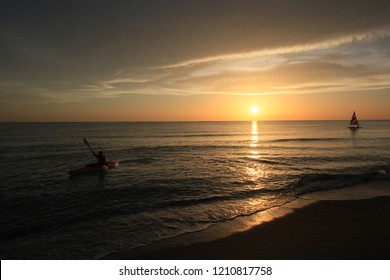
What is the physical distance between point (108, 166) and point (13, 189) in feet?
27.4

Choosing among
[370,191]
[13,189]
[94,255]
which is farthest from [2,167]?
[370,191]

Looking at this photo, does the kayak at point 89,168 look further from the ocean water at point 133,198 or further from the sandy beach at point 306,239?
the sandy beach at point 306,239

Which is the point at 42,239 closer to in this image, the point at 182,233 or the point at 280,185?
the point at 182,233

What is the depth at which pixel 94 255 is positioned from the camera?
8820mm

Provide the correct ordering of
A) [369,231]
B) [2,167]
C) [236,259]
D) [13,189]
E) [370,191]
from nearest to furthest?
[236,259] < [369,231] < [370,191] < [13,189] < [2,167]

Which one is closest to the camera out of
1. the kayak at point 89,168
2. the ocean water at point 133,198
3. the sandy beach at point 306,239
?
the sandy beach at point 306,239

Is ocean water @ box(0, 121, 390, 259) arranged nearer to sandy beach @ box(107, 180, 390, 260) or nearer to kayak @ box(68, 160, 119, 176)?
kayak @ box(68, 160, 119, 176)

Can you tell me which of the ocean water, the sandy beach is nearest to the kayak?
the ocean water

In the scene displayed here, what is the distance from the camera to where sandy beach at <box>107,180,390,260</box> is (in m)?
8.36

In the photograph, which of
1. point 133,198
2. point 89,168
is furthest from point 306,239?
point 89,168

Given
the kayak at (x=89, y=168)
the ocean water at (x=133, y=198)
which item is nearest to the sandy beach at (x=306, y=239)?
the ocean water at (x=133, y=198)

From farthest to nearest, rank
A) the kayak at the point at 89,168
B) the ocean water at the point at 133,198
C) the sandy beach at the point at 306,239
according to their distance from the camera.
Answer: the kayak at the point at 89,168, the ocean water at the point at 133,198, the sandy beach at the point at 306,239

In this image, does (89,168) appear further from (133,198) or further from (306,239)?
→ (306,239)

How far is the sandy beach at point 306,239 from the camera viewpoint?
836 cm
